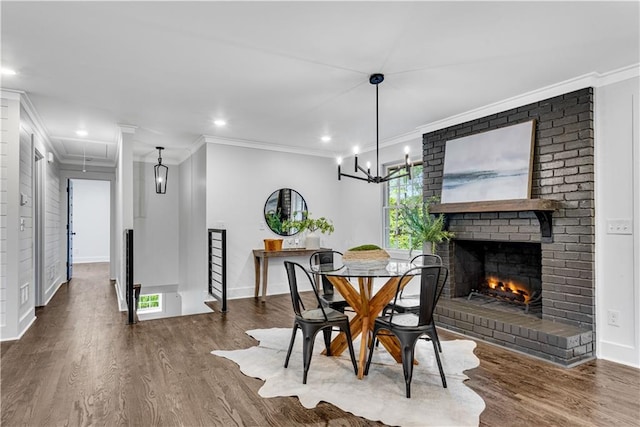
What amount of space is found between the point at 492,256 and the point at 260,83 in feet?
11.1

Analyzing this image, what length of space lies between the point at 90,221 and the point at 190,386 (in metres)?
11.2

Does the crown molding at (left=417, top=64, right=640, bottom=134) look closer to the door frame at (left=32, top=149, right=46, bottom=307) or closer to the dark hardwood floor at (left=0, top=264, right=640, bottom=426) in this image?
the dark hardwood floor at (left=0, top=264, right=640, bottom=426)

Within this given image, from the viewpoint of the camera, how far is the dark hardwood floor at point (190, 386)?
7.37ft

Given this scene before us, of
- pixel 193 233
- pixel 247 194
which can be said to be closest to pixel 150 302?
pixel 193 233

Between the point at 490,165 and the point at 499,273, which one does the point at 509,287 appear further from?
the point at 490,165

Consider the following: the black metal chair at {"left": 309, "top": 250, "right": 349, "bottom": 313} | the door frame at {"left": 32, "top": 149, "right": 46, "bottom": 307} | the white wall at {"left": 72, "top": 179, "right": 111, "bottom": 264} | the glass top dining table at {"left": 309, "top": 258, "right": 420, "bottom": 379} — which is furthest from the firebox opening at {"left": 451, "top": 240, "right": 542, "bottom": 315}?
the white wall at {"left": 72, "top": 179, "right": 111, "bottom": 264}

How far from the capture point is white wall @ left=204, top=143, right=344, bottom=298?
5816mm

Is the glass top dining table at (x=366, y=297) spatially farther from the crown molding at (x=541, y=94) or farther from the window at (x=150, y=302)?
the window at (x=150, y=302)

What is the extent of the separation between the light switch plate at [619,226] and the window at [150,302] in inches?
301

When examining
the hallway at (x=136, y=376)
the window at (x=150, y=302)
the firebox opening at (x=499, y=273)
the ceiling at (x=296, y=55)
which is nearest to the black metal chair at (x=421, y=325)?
the hallway at (x=136, y=376)

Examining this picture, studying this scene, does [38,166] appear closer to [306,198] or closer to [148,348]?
[148,348]

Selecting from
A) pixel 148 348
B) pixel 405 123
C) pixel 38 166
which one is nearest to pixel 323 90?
pixel 405 123

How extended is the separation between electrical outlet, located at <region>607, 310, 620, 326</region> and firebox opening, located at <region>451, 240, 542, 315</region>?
631 millimetres

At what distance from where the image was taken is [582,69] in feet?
10.5
